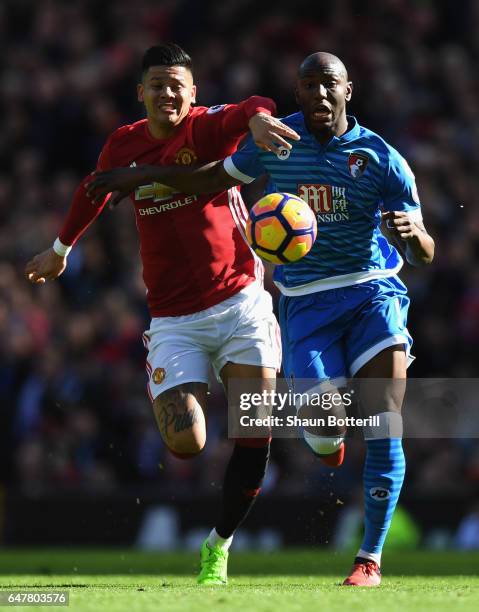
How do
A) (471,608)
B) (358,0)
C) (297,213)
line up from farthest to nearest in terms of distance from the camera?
(358,0)
(297,213)
(471,608)

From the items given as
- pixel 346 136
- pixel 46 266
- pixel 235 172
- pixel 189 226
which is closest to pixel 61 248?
pixel 46 266

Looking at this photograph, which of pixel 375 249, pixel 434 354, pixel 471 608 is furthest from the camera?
pixel 434 354

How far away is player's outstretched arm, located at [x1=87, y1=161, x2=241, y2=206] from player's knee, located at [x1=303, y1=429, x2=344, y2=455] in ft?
4.58

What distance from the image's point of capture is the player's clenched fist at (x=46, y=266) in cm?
793

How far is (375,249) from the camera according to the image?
7.25 meters

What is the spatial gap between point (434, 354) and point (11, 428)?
3949 mm

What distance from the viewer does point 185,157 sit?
7.38 m

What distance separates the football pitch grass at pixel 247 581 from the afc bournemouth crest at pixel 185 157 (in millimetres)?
2224

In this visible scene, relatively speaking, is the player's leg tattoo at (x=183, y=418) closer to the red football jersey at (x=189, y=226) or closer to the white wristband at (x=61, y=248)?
the red football jersey at (x=189, y=226)

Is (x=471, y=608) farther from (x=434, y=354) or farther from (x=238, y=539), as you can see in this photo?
(x=434, y=354)

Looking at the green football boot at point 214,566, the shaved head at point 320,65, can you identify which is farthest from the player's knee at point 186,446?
the shaved head at point 320,65

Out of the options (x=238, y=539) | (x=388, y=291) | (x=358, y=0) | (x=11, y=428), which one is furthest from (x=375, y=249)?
(x=358, y=0)

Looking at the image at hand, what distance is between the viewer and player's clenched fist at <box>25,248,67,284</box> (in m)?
7.93

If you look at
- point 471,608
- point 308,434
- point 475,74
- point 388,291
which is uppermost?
point 475,74
